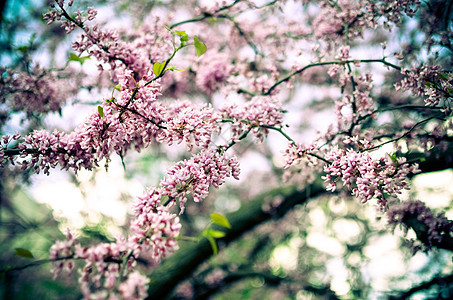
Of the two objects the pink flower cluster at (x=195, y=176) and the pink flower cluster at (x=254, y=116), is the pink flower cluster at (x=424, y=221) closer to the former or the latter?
the pink flower cluster at (x=254, y=116)

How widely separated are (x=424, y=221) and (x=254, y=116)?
1.81 meters

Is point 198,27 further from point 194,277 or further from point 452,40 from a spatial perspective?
point 194,277

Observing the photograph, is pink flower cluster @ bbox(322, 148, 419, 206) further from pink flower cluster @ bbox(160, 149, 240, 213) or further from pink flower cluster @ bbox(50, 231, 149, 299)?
pink flower cluster @ bbox(50, 231, 149, 299)

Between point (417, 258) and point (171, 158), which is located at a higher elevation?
point (171, 158)

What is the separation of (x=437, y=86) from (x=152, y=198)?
1.93m

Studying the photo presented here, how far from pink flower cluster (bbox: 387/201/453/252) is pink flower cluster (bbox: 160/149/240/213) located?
184 cm

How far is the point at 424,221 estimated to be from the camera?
2.48 meters

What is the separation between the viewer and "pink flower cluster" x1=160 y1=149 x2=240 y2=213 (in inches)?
65.5

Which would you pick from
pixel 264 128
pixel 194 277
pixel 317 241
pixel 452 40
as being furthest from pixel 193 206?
pixel 452 40

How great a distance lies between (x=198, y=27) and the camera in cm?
398

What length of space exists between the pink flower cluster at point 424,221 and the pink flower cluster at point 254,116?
1.51 meters

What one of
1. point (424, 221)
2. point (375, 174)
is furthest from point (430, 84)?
point (424, 221)

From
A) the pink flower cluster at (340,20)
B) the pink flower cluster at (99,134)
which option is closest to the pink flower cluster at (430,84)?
the pink flower cluster at (340,20)

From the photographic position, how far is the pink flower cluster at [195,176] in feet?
5.46
